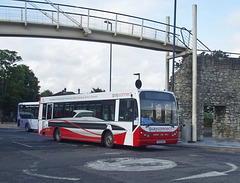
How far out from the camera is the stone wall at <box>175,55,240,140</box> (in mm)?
22500

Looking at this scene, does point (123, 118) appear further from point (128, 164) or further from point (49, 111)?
point (49, 111)

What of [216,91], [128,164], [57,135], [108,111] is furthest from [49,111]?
[128,164]

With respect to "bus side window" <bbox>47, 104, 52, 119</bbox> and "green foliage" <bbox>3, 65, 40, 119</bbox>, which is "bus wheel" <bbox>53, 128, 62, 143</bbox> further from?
"green foliage" <bbox>3, 65, 40, 119</bbox>

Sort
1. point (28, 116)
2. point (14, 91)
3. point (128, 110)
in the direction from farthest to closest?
point (14, 91)
point (28, 116)
point (128, 110)

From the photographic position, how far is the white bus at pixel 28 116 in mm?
33281

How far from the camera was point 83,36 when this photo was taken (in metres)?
20.2

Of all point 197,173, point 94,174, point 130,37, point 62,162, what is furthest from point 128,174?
point 130,37

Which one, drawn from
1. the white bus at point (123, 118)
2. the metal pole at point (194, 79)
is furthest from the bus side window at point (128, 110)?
the metal pole at point (194, 79)

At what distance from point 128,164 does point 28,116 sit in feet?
84.8

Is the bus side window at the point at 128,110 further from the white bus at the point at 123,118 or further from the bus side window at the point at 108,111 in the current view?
the bus side window at the point at 108,111

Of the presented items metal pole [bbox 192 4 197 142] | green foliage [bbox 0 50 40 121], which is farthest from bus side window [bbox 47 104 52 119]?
green foliage [bbox 0 50 40 121]

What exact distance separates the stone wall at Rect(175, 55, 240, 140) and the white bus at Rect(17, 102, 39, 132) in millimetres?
16152

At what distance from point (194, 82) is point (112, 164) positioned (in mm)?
12553

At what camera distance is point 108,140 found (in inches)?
659
